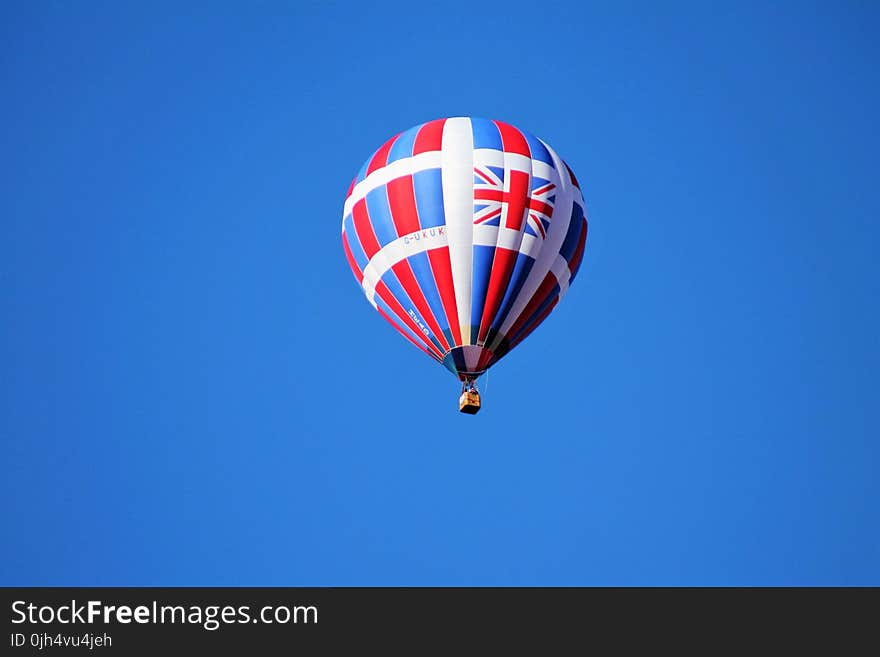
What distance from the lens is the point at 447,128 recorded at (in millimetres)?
38500

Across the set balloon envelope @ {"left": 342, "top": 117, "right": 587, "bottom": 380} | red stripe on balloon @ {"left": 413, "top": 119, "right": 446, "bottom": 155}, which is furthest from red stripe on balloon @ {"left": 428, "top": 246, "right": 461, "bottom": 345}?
red stripe on balloon @ {"left": 413, "top": 119, "right": 446, "bottom": 155}

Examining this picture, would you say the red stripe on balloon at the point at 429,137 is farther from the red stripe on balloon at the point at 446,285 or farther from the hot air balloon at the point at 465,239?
the red stripe on balloon at the point at 446,285

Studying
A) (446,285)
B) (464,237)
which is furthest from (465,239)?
(446,285)

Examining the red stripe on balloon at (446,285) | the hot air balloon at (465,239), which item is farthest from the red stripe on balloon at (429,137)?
the red stripe on balloon at (446,285)

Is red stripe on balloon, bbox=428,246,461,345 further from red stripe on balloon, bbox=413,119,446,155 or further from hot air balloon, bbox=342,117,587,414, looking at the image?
red stripe on balloon, bbox=413,119,446,155

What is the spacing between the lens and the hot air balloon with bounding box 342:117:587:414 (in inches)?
1462

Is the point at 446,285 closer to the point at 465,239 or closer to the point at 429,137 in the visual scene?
the point at 465,239

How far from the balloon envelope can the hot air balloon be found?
0.02 m

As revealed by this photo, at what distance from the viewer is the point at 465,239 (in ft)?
122

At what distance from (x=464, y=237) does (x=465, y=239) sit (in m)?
0.04

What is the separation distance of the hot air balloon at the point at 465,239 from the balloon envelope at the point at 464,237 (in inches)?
0.7
